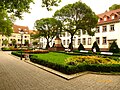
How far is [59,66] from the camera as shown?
13.0 meters

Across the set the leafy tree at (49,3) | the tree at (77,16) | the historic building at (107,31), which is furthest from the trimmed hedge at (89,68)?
the historic building at (107,31)

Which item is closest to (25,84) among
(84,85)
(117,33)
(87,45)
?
(84,85)

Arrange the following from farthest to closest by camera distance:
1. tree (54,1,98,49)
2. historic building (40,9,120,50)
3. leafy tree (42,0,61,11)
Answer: historic building (40,9,120,50) < tree (54,1,98,49) < leafy tree (42,0,61,11)

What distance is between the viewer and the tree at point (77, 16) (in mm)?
39844

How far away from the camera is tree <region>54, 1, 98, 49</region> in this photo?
1569 inches

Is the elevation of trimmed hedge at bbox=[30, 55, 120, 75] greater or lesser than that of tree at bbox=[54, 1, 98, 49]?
lesser

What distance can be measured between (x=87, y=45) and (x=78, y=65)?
41120mm

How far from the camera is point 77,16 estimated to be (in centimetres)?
4153

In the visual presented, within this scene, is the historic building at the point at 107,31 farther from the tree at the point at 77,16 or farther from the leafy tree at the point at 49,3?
the leafy tree at the point at 49,3

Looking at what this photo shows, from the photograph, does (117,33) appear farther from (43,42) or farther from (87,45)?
(43,42)

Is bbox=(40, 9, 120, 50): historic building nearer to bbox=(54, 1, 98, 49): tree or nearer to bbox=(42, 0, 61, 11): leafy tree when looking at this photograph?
bbox=(54, 1, 98, 49): tree

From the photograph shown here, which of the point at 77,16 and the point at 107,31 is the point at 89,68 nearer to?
the point at 77,16

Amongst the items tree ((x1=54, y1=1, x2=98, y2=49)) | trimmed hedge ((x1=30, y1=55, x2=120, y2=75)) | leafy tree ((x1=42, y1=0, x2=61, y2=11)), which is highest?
tree ((x1=54, y1=1, x2=98, y2=49))

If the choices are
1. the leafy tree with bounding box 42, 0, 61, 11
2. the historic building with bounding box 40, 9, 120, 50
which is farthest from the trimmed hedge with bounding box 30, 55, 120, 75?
the historic building with bounding box 40, 9, 120, 50
